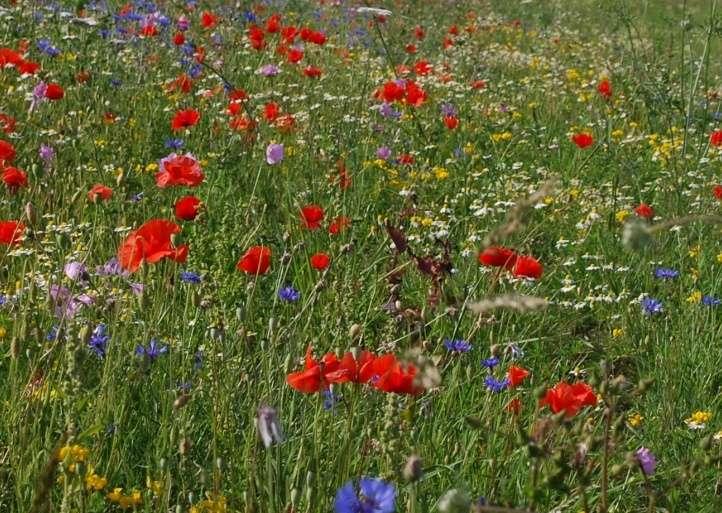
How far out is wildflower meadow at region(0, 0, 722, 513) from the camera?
161 cm

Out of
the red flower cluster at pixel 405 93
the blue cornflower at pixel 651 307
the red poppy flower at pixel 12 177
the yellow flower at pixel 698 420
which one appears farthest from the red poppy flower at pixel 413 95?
the yellow flower at pixel 698 420

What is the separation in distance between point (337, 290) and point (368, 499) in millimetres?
1400

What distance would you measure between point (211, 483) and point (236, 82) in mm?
3543

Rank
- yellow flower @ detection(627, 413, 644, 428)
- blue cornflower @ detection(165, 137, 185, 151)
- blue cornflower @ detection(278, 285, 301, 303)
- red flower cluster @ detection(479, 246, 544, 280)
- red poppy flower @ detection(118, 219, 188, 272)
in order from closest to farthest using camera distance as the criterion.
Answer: red poppy flower @ detection(118, 219, 188, 272) → red flower cluster @ detection(479, 246, 544, 280) → yellow flower @ detection(627, 413, 644, 428) → blue cornflower @ detection(278, 285, 301, 303) → blue cornflower @ detection(165, 137, 185, 151)

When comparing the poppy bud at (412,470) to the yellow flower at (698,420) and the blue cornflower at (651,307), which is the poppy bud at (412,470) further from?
the blue cornflower at (651,307)

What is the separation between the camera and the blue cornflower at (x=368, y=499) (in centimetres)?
123

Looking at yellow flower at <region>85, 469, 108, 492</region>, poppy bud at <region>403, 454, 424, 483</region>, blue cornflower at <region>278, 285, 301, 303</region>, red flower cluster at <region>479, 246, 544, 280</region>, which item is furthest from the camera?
blue cornflower at <region>278, 285, 301, 303</region>

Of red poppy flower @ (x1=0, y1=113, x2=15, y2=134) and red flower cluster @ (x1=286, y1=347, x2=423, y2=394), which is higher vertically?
red flower cluster @ (x1=286, y1=347, x2=423, y2=394)

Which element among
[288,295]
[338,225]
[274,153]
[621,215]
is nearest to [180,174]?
[288,295]

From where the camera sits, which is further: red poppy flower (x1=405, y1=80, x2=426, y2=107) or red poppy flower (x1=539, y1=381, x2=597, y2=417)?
red poppy flower (x1=405, y1=80, x2=426, y2=107)

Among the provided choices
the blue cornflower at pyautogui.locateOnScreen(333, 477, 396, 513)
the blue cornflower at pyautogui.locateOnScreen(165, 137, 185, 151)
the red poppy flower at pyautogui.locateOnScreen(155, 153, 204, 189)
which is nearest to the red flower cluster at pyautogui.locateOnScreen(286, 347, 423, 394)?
the blue cornflower at pyautogui.locateOnScreen(333, 477, 396, 513)

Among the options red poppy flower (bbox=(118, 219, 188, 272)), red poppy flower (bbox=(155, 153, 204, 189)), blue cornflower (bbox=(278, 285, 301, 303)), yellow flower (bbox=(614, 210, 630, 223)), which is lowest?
yellow flower (bbox=(614, 210, 630, 223))

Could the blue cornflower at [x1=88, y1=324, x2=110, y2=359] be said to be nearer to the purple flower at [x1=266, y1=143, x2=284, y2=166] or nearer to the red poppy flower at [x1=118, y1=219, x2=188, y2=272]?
the red poppy flower at [x1=118, y1=219, x2=188, y2=272]

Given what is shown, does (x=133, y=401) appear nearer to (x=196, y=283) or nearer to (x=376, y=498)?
(x=196, y=283)
